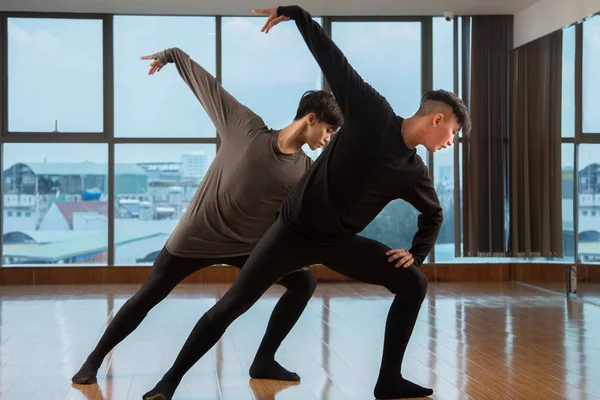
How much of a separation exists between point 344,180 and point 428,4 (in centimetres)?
520

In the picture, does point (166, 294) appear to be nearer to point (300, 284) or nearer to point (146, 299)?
point (146, 299)

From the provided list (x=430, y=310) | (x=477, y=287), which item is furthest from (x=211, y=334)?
(x=477, y=287)

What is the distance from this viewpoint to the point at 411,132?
2887 mm

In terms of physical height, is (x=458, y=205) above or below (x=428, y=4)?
below

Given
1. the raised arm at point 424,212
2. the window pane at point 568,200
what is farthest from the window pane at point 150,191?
the raised arm at point 424,212

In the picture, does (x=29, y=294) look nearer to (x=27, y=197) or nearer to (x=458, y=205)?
(x=27, y=197)

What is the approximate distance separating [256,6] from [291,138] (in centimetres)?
469

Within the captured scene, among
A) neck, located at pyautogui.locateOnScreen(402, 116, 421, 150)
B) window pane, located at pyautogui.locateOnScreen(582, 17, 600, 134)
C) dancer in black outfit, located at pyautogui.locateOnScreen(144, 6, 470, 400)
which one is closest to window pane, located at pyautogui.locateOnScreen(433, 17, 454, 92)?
window pane, located at pyautogui.locateOnScreen(582, 17, 600, 134)

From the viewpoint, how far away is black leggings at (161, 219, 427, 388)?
115 inches

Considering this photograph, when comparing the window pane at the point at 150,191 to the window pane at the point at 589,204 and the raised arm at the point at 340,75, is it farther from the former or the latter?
the raised arm at the point at 340,75

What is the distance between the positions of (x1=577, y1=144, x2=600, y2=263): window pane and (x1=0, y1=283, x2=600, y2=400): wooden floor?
44 cm

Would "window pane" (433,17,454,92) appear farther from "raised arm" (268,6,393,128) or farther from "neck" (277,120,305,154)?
"raised arm" (268,6,393,128)

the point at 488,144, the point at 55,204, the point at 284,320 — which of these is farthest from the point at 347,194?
the point at 55,204

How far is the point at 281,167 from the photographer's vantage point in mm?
3289
